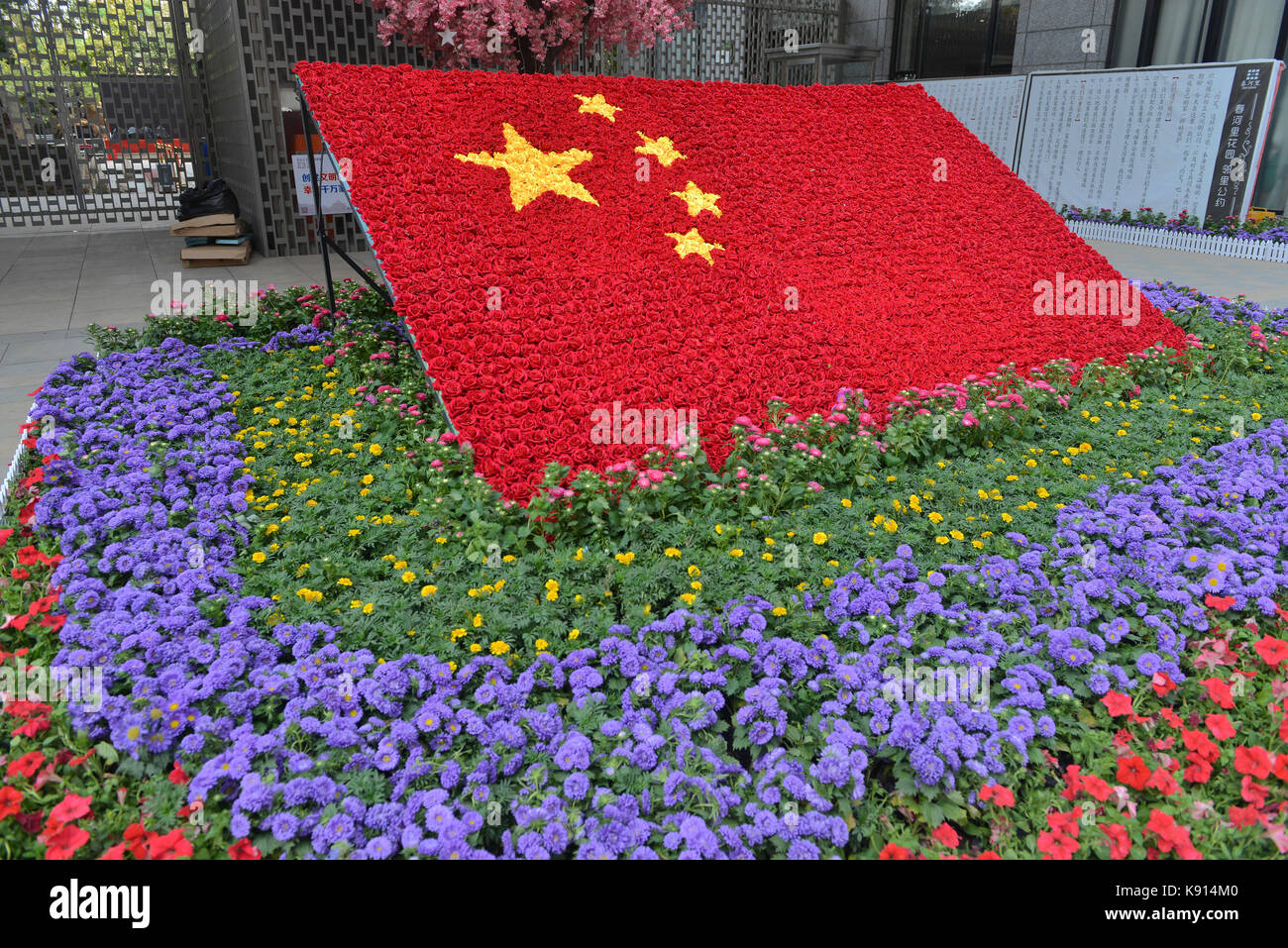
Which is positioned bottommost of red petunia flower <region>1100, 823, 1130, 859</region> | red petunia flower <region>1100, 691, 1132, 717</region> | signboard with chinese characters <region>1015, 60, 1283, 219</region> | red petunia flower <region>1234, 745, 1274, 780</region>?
red petunia flower <region>1100, 823, 1130, 859</region>

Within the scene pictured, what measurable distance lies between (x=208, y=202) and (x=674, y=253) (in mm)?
6616

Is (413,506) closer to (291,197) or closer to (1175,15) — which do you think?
(291,197)

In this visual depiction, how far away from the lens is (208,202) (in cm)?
898

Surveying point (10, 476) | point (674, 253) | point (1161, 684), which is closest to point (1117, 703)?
point (1161, 684)

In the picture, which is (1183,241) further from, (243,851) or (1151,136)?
(243,851)

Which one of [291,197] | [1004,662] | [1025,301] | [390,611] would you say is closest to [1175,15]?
[1025,301]

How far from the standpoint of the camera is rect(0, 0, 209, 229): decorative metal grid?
36.0ft

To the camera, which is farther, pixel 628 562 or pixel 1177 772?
pixel 628 562

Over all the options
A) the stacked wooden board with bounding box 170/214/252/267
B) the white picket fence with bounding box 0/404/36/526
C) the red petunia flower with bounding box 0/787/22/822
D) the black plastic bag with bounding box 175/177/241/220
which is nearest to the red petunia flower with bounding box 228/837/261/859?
the red petunia flower with bounding box 0/787/22/822

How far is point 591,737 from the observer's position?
214 centimetres

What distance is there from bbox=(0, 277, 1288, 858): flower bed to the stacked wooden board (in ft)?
17.5

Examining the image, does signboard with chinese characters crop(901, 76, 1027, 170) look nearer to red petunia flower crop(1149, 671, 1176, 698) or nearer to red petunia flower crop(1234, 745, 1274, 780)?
red petunia flower crop(1149, 671, 1176, 698)

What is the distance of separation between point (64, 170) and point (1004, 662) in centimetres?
1405

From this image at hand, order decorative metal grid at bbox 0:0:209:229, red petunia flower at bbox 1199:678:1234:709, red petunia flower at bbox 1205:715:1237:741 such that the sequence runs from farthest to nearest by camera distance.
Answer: decorative metal grid at bbox 0:0:209:229 → red petunia flower at bbox 1199:678:1234:709 → red petunia flower at bbox 1205:715:1237:741
